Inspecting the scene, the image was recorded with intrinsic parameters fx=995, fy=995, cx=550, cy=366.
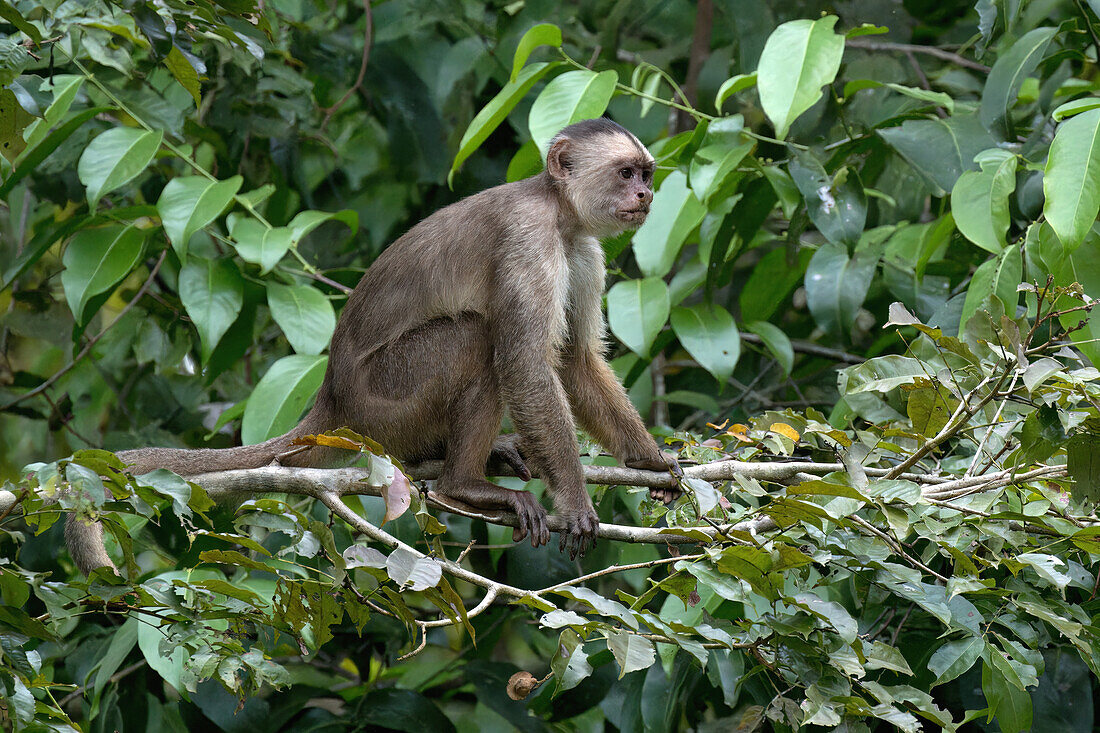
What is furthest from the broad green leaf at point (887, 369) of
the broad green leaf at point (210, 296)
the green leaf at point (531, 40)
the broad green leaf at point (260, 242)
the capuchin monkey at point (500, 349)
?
the broad green leaf at point (210, 296)

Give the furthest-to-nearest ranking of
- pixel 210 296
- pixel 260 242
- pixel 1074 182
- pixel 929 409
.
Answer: pixel 260 242
pixel 210 296
pixel 1074 182
pixel 929 409

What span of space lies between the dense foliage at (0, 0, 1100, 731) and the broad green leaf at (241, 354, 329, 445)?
2cm

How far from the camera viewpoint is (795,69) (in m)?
4.23

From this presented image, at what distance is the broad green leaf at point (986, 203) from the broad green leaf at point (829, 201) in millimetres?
557

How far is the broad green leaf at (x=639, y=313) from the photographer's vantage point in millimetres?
4645

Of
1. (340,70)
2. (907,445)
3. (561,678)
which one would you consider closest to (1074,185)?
(907,445)

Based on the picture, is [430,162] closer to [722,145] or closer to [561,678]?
[722,145]

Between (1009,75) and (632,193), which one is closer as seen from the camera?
(1009,75)

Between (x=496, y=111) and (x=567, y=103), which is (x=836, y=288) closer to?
(x=567, y=103)

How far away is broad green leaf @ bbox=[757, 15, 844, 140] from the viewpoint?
4129 mm

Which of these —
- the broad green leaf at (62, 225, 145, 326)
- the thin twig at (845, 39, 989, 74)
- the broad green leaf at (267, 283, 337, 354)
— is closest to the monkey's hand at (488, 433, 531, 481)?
the broad green leaf at (267, 283, 337, 354)

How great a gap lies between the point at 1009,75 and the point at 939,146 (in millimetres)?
418

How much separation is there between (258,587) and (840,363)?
12.0 feet

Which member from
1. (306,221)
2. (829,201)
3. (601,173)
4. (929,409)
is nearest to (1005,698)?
(929,409)
